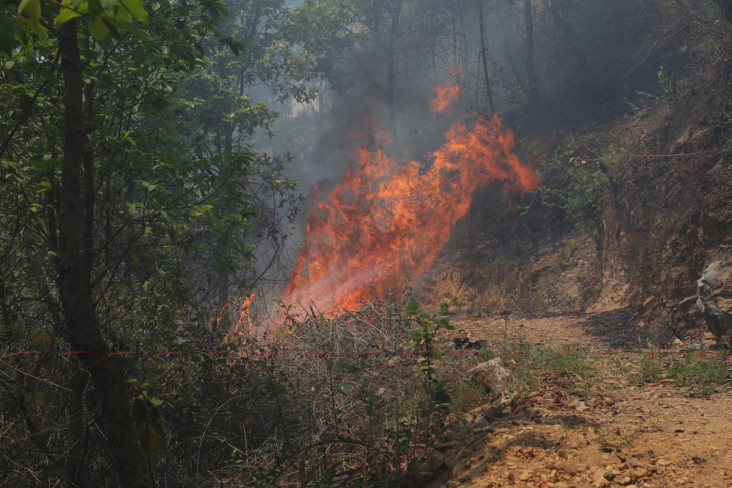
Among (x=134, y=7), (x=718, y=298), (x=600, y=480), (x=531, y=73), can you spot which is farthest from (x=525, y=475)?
(x=531, y=73)

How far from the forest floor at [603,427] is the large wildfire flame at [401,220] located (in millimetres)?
9874

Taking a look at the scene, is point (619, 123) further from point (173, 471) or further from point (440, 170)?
point (173, 471)

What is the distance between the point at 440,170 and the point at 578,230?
621 cm

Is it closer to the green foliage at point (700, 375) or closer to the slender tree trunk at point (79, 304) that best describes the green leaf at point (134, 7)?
the slender tree trunk at point (79, 304)

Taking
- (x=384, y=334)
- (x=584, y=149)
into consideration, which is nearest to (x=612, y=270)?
(x=584, y=149)

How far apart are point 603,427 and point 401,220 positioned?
1351 cm

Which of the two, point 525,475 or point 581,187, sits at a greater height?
point 581,187

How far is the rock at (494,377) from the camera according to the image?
488 centimetres

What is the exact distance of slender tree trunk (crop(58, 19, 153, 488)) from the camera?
2666mm

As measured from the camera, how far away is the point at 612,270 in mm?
11266

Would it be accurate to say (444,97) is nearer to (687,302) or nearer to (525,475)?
(687,302)

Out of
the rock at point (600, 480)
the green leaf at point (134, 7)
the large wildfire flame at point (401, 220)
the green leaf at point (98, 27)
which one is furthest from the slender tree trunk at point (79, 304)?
the large wildfire flame at point (401, 220)

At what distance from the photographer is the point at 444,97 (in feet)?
78.8

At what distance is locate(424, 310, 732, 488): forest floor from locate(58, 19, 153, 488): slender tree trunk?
Result: 86.4 inches
